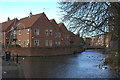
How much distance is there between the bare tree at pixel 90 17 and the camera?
489 inches

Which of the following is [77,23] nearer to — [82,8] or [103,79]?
[82,8]

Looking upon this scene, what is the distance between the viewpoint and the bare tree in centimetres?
1242

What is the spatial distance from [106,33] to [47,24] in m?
27.0

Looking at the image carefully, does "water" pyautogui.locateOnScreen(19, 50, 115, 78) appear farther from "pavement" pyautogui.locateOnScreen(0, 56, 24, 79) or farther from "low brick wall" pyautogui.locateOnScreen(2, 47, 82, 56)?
"low brick wall" pyautogui.locateOnScreen(2, 47, 82, 56)

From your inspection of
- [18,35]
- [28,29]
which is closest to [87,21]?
[28,29]

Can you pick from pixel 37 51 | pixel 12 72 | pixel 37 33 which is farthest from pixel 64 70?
pixel 37 33

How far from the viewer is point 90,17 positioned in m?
12.9

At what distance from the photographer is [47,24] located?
1515 inches

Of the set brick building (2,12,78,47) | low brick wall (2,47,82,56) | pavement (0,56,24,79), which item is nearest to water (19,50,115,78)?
pavement (0,56,24,79)

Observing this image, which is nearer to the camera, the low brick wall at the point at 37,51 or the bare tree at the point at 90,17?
the bare tree at the point at 90,17

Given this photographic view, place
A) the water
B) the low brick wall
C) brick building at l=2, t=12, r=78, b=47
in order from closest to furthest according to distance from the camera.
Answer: the water
the low brick wall
brick building at l=2, t=12, r=78, b=47

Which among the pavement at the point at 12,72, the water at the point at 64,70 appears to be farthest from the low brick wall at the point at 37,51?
the pavement at the point at 12,72

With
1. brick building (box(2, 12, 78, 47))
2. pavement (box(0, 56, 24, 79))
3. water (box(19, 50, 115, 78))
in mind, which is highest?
brick building (box(2, 12, 78, 47))

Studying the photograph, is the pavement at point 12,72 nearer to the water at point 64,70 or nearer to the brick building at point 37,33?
the water at point 64,70
